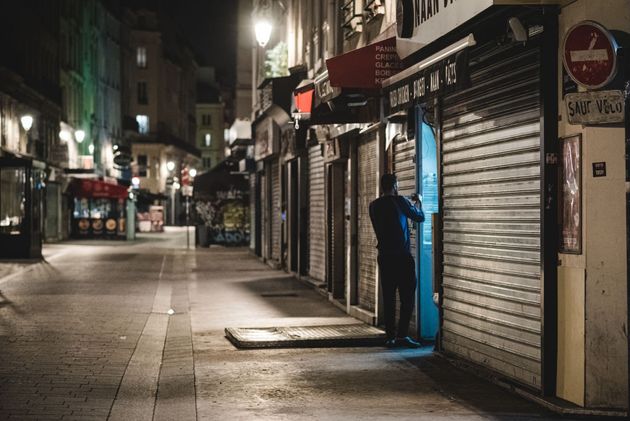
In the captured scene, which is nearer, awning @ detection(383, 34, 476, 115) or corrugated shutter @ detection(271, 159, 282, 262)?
awning @ detection(383, 34, 476, 115)

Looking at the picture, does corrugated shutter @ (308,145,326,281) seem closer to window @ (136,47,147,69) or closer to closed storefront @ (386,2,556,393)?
closed storefront @ (386,2,556,393)

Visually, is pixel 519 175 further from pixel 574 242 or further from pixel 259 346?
pixel 259 346

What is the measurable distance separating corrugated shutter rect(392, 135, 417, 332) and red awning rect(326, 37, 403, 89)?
86 cm

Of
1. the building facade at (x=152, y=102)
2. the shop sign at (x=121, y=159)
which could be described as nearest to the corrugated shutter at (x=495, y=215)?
the shop sign at (x=121, y=159)

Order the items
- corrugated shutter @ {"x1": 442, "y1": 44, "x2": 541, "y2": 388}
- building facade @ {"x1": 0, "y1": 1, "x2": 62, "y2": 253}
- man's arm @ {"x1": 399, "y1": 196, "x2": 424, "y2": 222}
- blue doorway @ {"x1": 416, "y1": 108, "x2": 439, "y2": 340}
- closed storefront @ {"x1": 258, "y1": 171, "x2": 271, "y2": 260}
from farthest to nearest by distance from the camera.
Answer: building facade @ {"x1": 0, "y1": 1, "x2": 62, "y2": 253} < closed storefront @ {"x1": 258, "y1": 171, "x2": 271, "y2": 260} < blue doorway @ {"x1": 416, "y1": 108, "x2": 439, "y2": 340} < man's arm @ {"x1": 399, "y1": 196, "x2": 424, "y2": 222} < corrugated shutter @ {"x1": 442, "y1": 44, "x2": 541, "y2": 388}

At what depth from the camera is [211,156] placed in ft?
408

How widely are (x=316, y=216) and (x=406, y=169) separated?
26.0 ft

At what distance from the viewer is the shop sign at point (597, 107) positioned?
Result: 23.1ft

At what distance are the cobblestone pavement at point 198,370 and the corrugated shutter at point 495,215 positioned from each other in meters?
0.41

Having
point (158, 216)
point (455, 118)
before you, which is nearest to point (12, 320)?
point (455, 118)

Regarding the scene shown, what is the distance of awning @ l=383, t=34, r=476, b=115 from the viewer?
8.39m

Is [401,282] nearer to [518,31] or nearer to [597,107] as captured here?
[518,31]

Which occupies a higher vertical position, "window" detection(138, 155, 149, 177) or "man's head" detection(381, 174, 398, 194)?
"window" detection(138, 155, 149, 177)

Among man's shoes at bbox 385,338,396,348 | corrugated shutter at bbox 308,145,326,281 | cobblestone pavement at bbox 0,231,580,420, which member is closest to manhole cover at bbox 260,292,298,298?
cobblestone pavement at bbox 0,231,580,420
